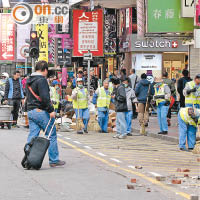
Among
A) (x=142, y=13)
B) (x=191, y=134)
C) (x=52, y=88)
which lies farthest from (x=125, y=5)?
(x=191, y=134)

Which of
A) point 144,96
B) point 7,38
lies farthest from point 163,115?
point 7,38

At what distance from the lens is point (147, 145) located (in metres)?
18.6

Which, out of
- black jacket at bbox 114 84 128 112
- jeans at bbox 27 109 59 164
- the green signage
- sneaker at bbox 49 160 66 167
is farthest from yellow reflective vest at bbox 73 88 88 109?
jeans at bbox 27 109 59 164

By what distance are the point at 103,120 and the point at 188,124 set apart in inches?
270

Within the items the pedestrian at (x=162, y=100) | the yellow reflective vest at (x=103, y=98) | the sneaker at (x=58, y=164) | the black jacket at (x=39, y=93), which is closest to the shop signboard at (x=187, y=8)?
the yellow reflective vest at (x=103, y=98)

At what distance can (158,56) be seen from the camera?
38281 mm

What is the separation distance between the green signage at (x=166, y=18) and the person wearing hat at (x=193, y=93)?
8.07m

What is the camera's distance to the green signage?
2555cm

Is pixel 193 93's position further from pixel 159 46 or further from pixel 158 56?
pixel 158 56

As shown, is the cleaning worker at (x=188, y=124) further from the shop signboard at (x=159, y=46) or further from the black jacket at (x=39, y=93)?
the shop signboard at (x=159, y=46)

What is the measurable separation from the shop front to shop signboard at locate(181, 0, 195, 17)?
11566 millimetres

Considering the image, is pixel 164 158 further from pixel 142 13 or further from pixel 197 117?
pixel 142 13

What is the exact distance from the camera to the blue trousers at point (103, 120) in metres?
23.0

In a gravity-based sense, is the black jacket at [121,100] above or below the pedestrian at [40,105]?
below
